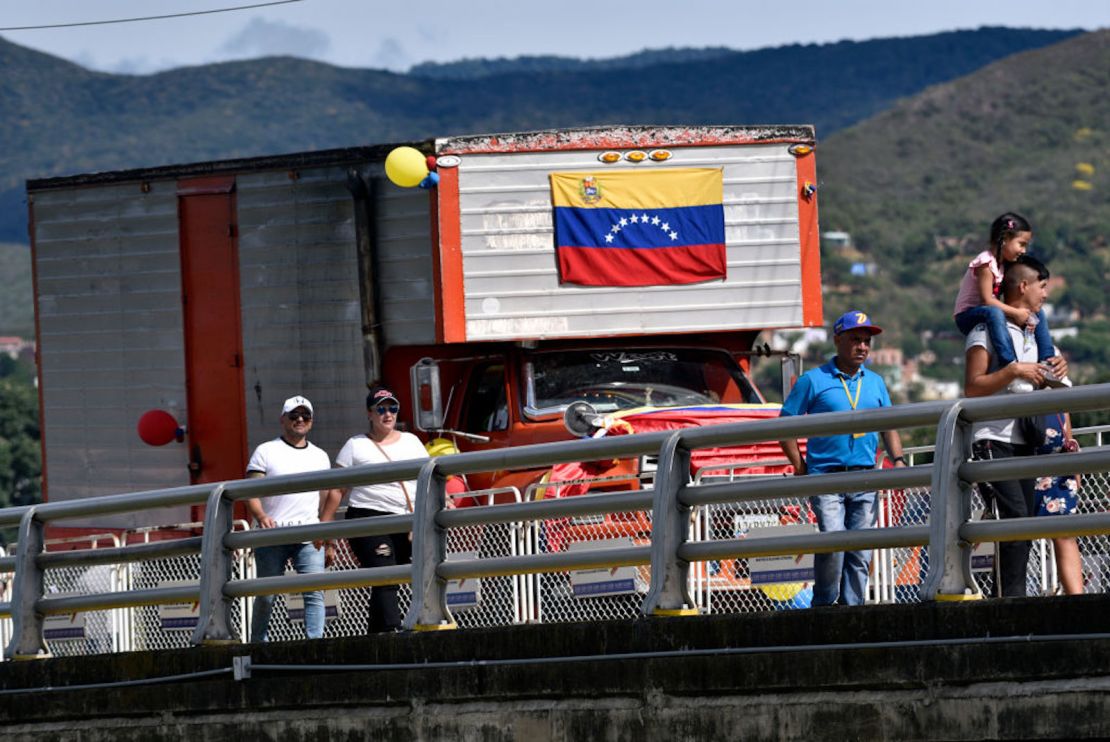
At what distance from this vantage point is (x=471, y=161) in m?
14.8

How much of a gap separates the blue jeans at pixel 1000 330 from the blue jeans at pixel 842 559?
0.87 meters

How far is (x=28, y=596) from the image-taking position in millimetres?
11047

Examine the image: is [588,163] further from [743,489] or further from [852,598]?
[743,489]

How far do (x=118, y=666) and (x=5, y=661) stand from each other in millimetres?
1041

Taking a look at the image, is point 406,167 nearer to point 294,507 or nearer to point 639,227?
point 639,227

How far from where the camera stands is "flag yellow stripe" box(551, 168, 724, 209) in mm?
15141

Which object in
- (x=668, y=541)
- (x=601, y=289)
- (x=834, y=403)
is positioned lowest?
(x=668, y=541)

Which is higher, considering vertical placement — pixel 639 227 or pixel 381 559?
pixel 639 227

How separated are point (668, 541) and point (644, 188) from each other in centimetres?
736

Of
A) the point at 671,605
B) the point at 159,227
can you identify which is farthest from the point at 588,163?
the point at 671,605

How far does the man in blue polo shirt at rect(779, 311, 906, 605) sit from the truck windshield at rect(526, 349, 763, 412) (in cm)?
434

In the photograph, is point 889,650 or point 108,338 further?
point 108,338

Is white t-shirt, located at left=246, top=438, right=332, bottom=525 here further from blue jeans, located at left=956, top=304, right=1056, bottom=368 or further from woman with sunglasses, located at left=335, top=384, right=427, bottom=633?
blue jeans, located at left=956, top=304, right=1056, bottom=368

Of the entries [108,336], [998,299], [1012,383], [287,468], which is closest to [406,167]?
[287,468]
